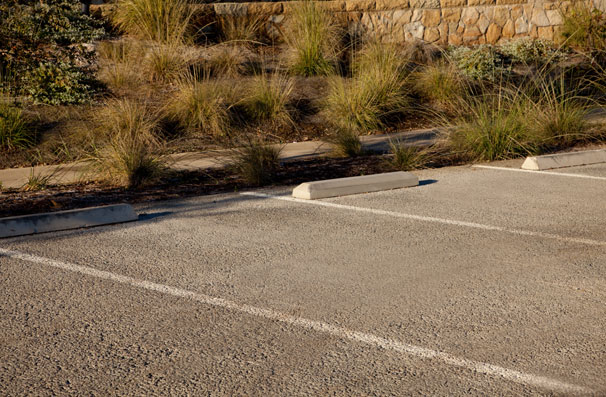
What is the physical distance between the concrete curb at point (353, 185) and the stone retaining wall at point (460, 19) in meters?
9.65

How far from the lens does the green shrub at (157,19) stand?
1580cm

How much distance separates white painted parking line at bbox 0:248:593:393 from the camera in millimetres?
4082

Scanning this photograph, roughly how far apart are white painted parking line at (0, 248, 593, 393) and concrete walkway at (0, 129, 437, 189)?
364 cm

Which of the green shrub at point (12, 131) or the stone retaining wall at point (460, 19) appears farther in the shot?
the stone retaining wall at point (460, 19)

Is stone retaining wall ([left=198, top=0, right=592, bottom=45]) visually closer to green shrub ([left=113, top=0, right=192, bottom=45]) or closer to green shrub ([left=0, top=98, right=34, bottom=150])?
green shrub ([left=113, top=0, right=192, bottom=45])

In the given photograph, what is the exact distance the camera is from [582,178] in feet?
32.1

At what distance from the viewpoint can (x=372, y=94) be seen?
1398 centimetres

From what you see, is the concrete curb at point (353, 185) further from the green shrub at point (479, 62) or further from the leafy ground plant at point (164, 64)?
the green shrub at point (479, 62)

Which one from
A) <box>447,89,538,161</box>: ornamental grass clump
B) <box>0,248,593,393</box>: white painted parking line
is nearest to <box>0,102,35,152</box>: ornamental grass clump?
<box>0,248,593,393</box>: white painted parking line

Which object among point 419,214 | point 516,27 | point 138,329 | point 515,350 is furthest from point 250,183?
point 516,27

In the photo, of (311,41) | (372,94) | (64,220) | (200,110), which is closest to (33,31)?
(64,220)

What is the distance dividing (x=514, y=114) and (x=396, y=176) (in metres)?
2.75

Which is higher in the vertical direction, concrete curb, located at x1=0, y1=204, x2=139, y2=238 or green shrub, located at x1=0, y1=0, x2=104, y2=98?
green shrub, located at x1=0, y1=0, x2=104, y2=98

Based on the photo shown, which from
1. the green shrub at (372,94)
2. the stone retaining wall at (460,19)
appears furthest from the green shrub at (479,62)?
the green shrub at (372,94)
